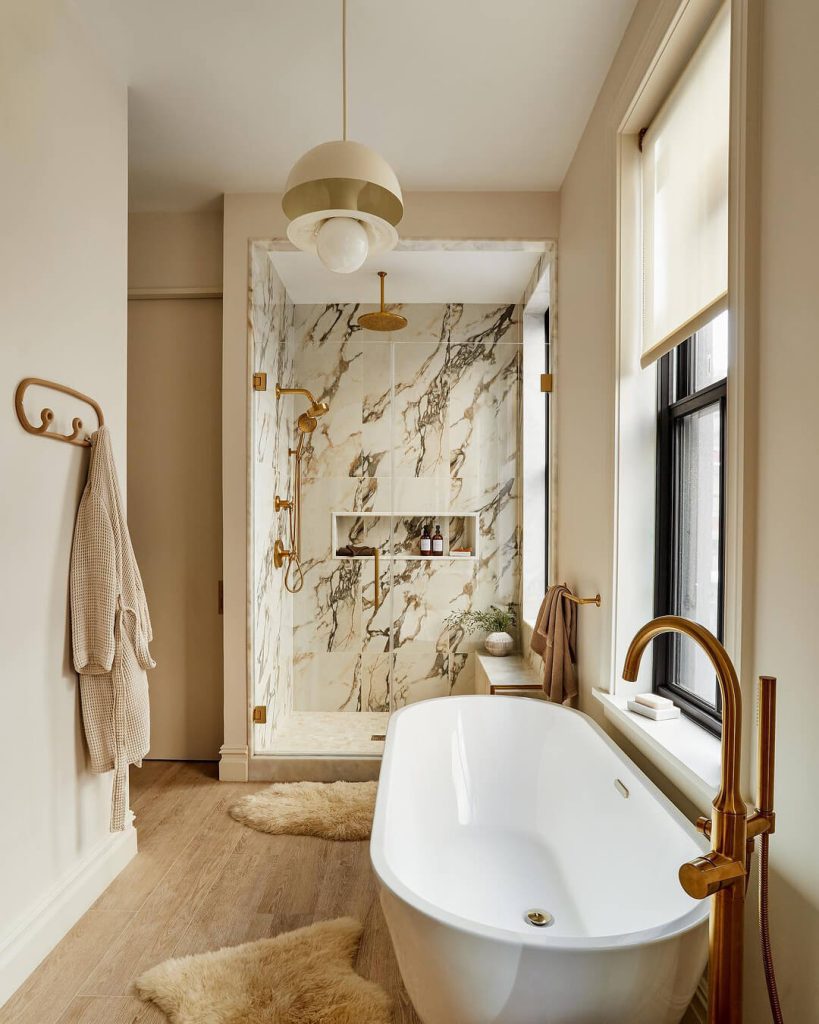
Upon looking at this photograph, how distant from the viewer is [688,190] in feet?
6.05

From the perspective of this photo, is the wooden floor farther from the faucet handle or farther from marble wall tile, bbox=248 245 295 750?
the faucet handle

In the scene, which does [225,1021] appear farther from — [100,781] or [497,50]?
[497,50]

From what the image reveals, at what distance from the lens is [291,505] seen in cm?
389

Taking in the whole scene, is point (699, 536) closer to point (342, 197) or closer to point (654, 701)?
point (654, 701)

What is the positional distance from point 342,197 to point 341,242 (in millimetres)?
117

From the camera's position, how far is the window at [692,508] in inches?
73.5

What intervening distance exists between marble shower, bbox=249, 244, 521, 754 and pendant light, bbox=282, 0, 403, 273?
2.45 m

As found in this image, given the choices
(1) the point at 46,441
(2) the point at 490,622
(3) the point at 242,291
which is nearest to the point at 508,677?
(2) the point at 490,622

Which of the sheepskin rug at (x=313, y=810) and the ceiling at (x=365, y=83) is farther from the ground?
the ceiling at (x=365, y=83)

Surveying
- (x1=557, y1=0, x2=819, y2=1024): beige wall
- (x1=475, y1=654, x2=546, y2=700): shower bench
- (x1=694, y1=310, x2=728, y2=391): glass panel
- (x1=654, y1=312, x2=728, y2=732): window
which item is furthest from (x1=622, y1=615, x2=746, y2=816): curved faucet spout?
(x1=475, y1=654, x2=546, y2=700): shower bench

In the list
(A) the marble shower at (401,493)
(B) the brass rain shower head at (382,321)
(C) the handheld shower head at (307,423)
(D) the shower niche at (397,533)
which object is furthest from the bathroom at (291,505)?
(D) the shower niche at (397,533)

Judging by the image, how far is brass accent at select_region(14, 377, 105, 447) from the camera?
1.79 meters

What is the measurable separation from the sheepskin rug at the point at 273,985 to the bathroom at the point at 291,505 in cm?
1

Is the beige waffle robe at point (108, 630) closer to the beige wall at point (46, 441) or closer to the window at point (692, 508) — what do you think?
the beige wall at point (46, 441)
